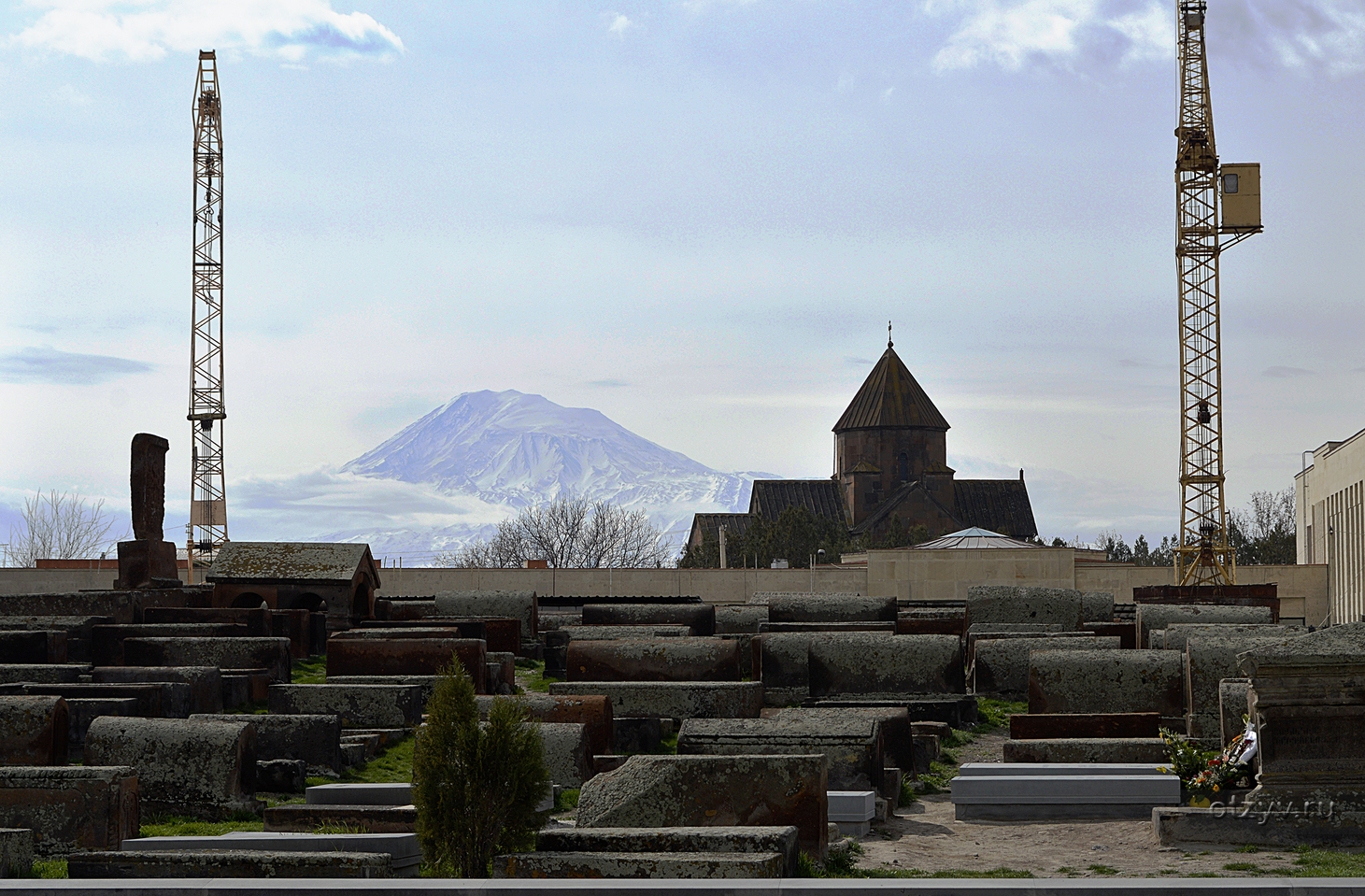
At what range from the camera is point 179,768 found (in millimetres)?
9438

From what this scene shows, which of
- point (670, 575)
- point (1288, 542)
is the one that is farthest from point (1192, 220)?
point (670, 575)

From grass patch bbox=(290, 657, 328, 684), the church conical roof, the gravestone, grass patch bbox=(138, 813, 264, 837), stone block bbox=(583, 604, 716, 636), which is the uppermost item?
the church conical roof

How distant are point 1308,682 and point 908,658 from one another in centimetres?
549

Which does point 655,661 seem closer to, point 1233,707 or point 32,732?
point 1233,707

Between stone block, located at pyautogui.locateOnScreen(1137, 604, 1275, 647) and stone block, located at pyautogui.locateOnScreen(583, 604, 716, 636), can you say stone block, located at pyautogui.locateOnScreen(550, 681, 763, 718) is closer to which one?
stone block, located at pyautogui.locateOnScreen(583, 604, 716, 636)

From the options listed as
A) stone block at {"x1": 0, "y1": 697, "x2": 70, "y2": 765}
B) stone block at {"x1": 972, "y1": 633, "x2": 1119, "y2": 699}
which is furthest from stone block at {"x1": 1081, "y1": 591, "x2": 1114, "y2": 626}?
stone block at {"x1": 0, "y1": 697, "x2": 70, "y2": 765}

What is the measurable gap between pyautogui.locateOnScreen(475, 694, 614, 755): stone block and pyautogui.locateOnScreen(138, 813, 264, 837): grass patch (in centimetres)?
208

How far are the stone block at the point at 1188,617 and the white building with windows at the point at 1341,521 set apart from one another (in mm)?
25096

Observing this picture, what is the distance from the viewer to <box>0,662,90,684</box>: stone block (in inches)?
505

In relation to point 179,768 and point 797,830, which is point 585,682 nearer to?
point 179,768

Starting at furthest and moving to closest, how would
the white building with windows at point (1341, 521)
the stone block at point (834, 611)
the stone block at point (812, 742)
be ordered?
1. the white building with windows at point (1341, 521)
2. the stone block at point (834, 611)
3. the stone block at point (812, 742)

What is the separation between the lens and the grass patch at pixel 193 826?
8.84 m

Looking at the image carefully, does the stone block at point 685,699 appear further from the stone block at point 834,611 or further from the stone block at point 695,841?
the stone block at point 695,841

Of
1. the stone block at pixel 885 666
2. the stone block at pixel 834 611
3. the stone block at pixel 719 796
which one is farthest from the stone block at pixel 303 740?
the stone block at pixel 834 611
